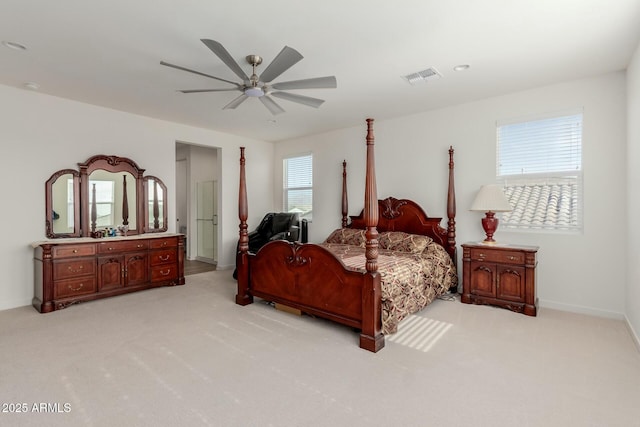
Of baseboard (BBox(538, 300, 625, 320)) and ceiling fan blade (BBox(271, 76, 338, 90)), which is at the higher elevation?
ceiling fan blade (BBox(271, 76, 338, 90))

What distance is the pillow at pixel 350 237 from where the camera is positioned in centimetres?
498

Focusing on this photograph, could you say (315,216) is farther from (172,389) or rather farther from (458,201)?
(172,389)

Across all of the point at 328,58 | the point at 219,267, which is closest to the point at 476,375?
the point at 328,58

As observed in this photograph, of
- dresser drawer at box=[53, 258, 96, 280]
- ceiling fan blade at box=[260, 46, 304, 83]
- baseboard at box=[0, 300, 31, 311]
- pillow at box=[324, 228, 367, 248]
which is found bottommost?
baseboard at box=[0, 300, 31, 311]

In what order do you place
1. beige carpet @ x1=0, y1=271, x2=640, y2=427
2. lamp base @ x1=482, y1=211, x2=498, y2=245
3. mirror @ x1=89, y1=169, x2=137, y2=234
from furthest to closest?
mirror @ x1=89, y1=169, x2=137, y2=234
lamp base @ x1=482, y1=211, x2=498, y2=245
beige carpet @ x1=0, y1=271, x2=640, y2=427

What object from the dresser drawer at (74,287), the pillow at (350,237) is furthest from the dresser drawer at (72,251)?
the pillow at (350,237)

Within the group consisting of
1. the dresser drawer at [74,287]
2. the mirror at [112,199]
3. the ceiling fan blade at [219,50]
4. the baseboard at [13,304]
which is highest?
the ceiling fan blade at [219,50]

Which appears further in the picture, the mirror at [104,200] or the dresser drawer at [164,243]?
the dresser drawer at [164,243]

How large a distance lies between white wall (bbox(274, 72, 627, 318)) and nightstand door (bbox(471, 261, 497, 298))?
0.63 meters

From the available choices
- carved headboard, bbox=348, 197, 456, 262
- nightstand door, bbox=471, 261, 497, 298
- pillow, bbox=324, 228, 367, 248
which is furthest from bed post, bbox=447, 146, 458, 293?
pillow, bbox=324, 228, 367, 248

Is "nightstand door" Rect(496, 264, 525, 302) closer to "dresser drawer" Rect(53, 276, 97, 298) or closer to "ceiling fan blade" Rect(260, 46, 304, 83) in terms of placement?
"ceiling fan blade" Rect(260, 46, 304, 83)

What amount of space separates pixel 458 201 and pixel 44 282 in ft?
17.8

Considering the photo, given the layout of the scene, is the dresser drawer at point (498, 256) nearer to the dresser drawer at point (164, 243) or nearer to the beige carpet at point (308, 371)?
the beige carpet at point (308, 371)

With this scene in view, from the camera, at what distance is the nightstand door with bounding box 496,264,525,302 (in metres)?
3.67
